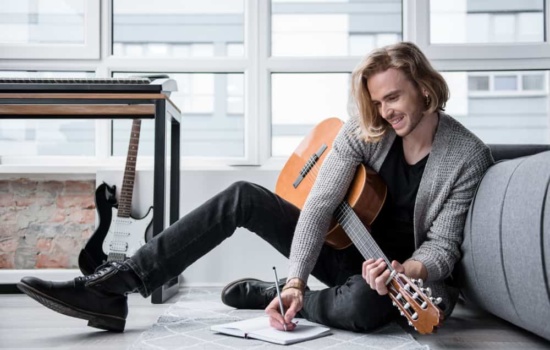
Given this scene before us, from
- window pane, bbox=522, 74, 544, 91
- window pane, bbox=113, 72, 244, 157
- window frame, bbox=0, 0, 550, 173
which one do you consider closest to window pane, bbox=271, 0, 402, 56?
window frame, bbox=0, 0, 550, 173

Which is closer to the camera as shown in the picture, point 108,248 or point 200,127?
A: point 108,248

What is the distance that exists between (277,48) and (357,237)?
1.62m

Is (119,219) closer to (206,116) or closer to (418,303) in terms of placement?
(206,116)

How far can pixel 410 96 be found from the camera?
1.74m

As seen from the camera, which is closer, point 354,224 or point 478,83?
point 354,224

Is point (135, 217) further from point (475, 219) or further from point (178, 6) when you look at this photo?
point (475, 219)

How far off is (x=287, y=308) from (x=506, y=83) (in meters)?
1.94

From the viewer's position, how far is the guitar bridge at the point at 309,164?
87.5 inches

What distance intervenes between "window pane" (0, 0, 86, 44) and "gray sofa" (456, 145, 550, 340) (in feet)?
7.35

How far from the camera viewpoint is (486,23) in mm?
3055

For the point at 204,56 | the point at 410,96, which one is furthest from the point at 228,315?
Result: the point at 204,56

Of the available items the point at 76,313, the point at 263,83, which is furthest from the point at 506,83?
the point at 76,313

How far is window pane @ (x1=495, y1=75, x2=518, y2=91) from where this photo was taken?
3018 millimetres

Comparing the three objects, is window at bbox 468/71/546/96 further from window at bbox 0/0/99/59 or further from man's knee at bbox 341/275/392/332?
window at bbox 0/0/99/59
